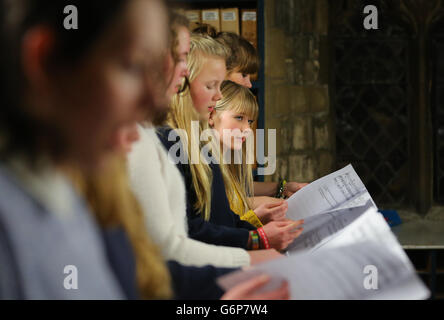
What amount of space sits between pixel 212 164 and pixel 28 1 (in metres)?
0.61

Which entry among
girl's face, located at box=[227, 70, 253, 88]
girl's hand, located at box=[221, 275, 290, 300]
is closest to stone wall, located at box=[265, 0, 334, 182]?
girl's face, located at box=[227, 70, 253, 88]

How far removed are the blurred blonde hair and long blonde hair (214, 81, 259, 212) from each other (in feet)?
2.34

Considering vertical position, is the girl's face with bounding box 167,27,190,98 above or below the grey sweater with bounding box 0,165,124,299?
above

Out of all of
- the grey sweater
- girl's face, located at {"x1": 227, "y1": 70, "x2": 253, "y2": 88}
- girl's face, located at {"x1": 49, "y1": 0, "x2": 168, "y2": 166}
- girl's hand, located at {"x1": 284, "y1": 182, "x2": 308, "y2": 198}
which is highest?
girl's face, located at {"x1": 227, "y1": 70, "x2": 253, "y2": 88}

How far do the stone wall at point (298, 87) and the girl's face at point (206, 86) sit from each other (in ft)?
5.18

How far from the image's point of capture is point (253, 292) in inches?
16.5

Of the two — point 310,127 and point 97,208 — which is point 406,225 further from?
point 97,208

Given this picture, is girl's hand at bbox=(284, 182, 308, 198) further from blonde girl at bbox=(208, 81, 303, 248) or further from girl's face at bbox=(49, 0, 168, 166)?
girl's face at bbox=(49, 0, 168, 166)

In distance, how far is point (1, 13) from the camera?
0.76 feet

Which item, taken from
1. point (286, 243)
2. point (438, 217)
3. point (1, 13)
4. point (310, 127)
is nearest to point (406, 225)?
point (438, 217)

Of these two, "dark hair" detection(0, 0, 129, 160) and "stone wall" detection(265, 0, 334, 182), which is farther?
"stone wall" detection(265, 0, 334, 182)

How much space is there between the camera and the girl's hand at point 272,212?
983mm

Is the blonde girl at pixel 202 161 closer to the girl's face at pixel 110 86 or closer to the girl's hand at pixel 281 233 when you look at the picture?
the girl's hand at pixel 281 233

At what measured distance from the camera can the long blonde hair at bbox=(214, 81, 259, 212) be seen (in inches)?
45.9
